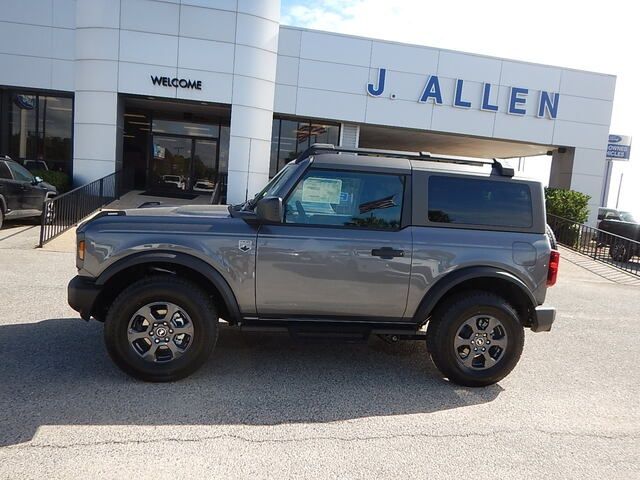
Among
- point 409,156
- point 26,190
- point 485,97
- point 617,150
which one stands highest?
point 617,150

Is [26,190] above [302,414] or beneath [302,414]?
above

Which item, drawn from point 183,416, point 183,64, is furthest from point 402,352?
point 183,64

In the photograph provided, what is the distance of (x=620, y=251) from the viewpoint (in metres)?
14.8

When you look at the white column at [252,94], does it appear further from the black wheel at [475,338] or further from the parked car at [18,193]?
the black wheel at [475,338]

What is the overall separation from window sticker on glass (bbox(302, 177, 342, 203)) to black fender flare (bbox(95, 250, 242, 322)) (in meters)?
0.99

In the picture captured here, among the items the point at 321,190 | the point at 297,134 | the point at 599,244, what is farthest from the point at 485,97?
the point at 321,190

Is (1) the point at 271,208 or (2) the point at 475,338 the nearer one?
(1) the point at 271,208

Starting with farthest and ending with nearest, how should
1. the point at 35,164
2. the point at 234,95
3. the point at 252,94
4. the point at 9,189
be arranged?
1. the point at 35,164
2. the point at 252,94
3. the point at 234,95
4. the point at 9,189

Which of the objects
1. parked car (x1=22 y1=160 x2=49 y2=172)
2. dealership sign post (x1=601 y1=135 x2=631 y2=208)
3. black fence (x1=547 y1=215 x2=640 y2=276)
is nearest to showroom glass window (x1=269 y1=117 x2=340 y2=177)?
parked car (x1=22 y1=160 x2=49 y2=172)

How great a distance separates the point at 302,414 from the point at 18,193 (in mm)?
10663

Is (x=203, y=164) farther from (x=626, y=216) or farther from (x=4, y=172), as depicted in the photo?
(x=626, y=216)

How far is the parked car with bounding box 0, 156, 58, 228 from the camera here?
11070 mm

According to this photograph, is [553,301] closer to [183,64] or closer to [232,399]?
[232,399]

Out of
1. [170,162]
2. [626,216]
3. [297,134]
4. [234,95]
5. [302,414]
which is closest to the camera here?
[302,414]
